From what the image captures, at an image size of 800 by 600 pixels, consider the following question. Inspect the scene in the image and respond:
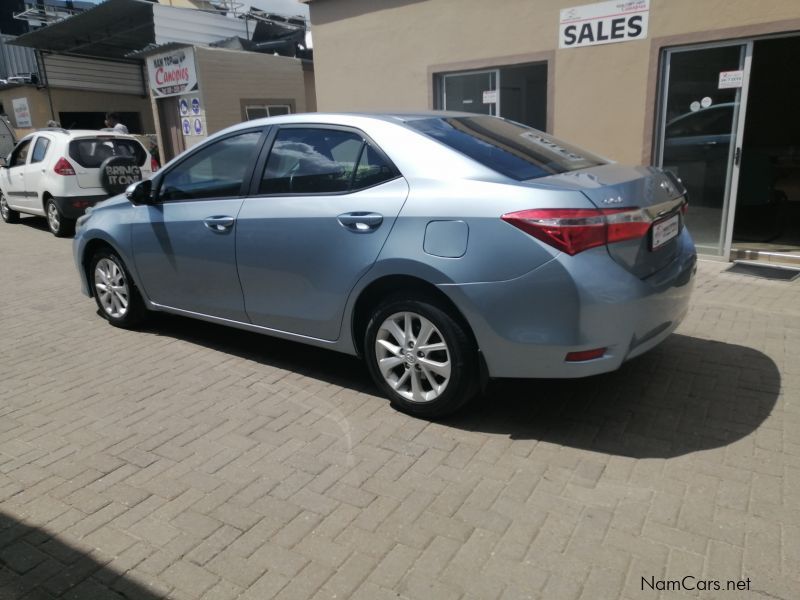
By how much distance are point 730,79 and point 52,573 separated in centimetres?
708

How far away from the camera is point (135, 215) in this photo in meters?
4.93

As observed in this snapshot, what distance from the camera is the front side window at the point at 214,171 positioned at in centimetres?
429

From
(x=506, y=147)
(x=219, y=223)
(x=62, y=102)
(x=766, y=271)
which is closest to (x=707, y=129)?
(x=766, y=271)

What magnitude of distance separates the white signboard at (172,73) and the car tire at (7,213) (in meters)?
4.21

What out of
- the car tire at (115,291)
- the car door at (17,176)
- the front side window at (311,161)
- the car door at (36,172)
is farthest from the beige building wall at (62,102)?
the front side window at (311,161)

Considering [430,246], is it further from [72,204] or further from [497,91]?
[72,204]

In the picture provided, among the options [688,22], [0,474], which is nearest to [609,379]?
[0,474]

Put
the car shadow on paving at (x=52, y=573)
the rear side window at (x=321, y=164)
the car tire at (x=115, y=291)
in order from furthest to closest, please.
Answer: the car tire at (x=115, y=291), the rear side window at (x=321, y=164), the car shadow on paving at (x=52, y=573)

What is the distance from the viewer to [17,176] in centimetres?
1137

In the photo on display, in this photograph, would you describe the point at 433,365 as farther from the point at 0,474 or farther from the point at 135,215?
the point at 135,215

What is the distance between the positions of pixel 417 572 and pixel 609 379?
2.14 metres

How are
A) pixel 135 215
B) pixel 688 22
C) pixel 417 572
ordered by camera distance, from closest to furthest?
pixel 417 572 → pixel 135 215 → pixel 688 22

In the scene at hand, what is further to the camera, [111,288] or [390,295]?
[111,288]

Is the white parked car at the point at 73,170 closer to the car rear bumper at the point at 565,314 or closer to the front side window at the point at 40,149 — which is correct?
Result: the front side window at the point at 40,149
